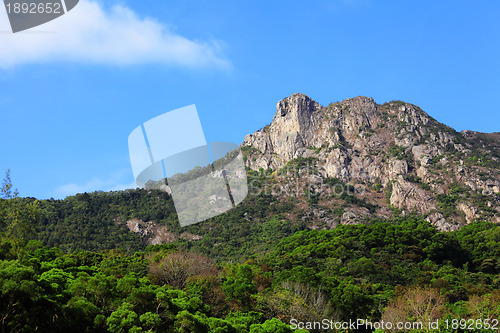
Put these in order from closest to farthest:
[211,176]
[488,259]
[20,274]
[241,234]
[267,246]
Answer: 1. [20,274]
2. [488,259]
3. [267,246]
4. [241,234]
5. [211,176]

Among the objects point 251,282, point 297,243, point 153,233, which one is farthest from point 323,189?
point 251,282

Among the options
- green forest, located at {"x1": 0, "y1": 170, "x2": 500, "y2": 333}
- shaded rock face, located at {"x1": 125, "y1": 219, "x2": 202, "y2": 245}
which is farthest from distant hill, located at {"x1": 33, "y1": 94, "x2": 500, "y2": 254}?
green forest, located at {"x1": 0, "y1": 170, "x2": 500, "y2": 333}

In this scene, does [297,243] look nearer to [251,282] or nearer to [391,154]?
[251,282]

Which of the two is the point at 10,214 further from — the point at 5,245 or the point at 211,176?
the point at 211,176

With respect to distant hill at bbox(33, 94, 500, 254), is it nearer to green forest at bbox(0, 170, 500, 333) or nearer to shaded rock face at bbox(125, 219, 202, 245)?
shaded rock face at bbox(125, 219, 202, 245)

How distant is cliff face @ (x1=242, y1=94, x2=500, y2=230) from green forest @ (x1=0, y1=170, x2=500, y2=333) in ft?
67.4

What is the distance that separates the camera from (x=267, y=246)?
241ft

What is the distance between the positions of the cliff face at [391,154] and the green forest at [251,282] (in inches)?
809

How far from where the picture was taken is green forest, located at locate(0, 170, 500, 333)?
23.0m

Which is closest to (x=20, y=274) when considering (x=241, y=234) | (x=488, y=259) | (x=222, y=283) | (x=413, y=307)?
(x=222, y=283)

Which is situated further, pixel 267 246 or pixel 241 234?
pixel 241 234

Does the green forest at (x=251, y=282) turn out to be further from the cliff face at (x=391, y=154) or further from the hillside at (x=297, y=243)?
the cliff face at (x=391, y=154)

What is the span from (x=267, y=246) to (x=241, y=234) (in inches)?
424

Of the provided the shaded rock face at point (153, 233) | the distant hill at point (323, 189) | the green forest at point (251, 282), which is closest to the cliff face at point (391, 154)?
the distant hill at point (323, 189)
